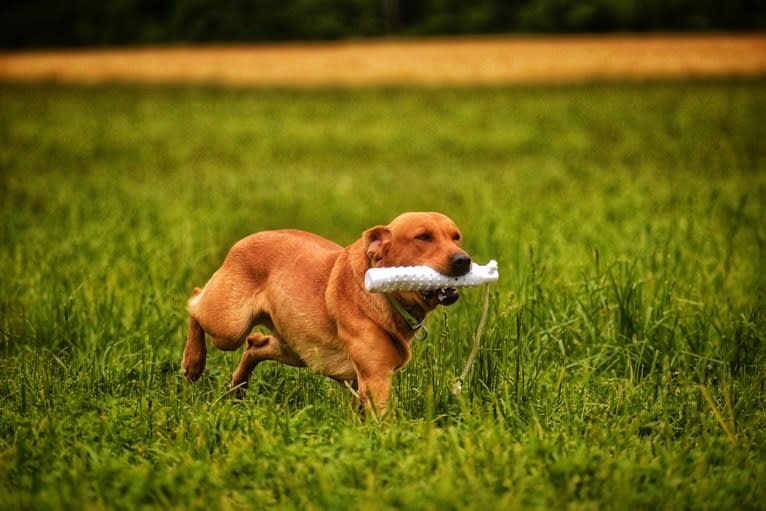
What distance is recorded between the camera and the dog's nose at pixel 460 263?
4.27 meters

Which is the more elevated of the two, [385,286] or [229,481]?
[385,286]

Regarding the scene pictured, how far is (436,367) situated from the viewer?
5031mm

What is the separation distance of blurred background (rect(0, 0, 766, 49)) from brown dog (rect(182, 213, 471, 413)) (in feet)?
101

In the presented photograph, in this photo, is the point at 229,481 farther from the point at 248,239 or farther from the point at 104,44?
the point at 104,44

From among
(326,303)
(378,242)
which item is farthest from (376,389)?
(378,242)

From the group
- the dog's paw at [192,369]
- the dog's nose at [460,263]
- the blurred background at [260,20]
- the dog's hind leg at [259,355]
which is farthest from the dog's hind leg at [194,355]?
the blurred background at [260,20]

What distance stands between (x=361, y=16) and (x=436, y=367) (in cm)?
3515

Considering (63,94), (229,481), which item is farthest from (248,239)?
(63,94)

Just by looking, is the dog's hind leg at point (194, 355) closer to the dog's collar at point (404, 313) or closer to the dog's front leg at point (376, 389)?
the dog's front leg at point (376, 389)

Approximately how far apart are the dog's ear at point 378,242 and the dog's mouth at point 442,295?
0.92 feet

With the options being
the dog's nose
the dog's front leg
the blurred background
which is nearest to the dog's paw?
the dog's front leg

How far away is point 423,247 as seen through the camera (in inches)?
175

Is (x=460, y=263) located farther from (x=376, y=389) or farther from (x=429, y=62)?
(x=429, y=62)

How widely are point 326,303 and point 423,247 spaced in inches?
24.6
